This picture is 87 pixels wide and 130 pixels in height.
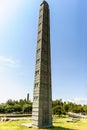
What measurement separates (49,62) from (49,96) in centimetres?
666

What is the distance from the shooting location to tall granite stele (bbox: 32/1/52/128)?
3016cm

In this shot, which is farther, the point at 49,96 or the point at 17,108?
the point at 17,108

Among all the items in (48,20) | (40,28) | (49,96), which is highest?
(48,20)

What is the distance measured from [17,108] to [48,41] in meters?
46.3

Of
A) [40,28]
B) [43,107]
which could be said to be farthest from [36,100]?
[40,28]

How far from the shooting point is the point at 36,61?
33.4 m

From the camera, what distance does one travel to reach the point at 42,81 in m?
31.3

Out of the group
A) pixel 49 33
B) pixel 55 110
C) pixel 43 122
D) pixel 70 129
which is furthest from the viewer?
pixel 55 110

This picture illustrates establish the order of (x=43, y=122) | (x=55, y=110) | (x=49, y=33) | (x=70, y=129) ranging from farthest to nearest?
(x=55, y=110) < (x=49, y=33) < (x=43, y=122) < (x=70, y=129)

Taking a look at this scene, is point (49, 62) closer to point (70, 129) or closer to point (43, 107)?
point (43, 107)

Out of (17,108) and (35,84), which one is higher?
(35,84)

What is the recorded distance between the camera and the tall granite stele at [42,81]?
30.2 m

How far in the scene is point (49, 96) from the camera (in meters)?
32.1

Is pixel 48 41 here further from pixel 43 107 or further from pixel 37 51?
pixel 43 107
